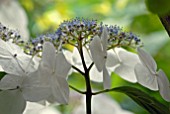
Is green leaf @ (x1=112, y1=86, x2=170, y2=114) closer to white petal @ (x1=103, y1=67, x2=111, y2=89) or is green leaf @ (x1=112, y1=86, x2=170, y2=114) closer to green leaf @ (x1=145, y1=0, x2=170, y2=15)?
white petal @ (x1=103, y1=67, x2=111, y2=89)

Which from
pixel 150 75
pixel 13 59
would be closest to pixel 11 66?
pixel 13 59

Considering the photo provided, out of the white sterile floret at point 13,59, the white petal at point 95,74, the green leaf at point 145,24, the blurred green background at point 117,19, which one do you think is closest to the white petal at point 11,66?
the white sterile floret at point 13,59

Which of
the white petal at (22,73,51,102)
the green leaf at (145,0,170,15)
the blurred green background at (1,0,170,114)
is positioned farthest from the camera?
the blurred green background at (1,0,170,114)

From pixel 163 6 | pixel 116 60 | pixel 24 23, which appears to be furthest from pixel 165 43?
pixel 163 6

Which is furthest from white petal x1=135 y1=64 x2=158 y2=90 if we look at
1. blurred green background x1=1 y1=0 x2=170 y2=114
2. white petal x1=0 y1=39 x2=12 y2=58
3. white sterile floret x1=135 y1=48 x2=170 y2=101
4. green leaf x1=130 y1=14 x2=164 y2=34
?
green leaf x1=130 y1=14 x2=164 y2=34

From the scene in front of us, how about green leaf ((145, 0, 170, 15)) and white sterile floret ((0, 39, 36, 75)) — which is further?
white sterile floret ((0, 39, 36, 75))

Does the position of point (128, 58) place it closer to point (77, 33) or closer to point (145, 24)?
point (77, 33)

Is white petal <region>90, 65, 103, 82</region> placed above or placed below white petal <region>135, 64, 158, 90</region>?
above
